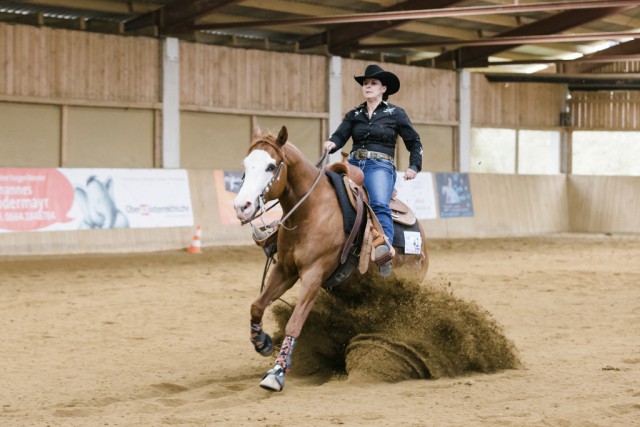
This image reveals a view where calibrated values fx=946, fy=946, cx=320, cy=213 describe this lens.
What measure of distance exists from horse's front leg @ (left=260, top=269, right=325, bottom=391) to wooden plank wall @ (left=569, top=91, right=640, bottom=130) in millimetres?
23281

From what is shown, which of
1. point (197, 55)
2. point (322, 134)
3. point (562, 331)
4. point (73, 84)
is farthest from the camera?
point (322, 134)

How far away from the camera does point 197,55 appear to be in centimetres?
2033

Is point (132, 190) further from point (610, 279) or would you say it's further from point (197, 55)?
point (610, 279)

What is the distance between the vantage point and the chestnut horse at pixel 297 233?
680 centimetres

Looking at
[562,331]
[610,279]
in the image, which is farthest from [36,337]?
[610,279]

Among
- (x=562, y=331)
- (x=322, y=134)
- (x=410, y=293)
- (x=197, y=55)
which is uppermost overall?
(x=197, y=55)

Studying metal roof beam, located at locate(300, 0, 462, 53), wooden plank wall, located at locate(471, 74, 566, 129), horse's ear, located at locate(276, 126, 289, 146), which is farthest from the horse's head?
wooden plank wall, located at locate(471, 74, 566, 129)

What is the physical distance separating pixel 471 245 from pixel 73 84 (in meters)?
9.15

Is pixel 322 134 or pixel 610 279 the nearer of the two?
pixel 610 279

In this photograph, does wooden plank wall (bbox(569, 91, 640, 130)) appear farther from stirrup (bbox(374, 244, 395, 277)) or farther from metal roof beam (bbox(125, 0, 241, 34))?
stirrup (bbox(374, 244, 395, 277))

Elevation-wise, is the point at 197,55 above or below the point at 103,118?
above

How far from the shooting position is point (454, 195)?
77.8 ft

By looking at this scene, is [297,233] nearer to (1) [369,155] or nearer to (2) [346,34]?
(1) [369,155]

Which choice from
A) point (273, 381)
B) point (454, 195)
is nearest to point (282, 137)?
point (273, 381)
